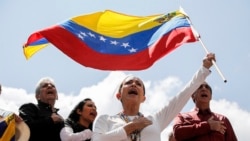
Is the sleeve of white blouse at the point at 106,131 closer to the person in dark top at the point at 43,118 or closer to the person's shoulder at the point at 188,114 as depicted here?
the person in dark top at the point at 43,118

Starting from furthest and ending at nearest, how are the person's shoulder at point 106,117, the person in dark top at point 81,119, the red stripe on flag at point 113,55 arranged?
1. the red stripe on flag at point 113,55
2. the person in dark top at point 81,119
3. the person's shoulder at point 106,117

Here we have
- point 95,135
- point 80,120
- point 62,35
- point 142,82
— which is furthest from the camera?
point 62,35

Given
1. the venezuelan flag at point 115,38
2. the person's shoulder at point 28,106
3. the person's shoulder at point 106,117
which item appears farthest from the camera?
the venezuelan flag at point 115,38

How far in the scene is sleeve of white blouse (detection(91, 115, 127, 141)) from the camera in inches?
187

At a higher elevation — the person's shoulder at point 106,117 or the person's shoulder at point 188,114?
the person's shoulder at point 188,114

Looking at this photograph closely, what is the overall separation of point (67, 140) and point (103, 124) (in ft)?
4.10

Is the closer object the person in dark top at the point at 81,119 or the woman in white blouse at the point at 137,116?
the woman in white blouse at the point at 137,116

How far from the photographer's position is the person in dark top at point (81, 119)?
625 cm

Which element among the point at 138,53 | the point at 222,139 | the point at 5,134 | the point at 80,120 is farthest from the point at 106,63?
the point at 5,134

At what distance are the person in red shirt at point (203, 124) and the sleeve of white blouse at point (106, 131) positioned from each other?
1.65 m

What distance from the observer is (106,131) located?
4.98 m

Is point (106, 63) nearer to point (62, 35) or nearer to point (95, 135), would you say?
point (62, 35)

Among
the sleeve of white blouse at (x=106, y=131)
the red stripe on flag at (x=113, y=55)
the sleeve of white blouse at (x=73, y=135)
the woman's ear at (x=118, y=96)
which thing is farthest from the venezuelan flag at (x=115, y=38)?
the sleeve of white blouse at (x=106, y=131)

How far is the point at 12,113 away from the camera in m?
5.20
